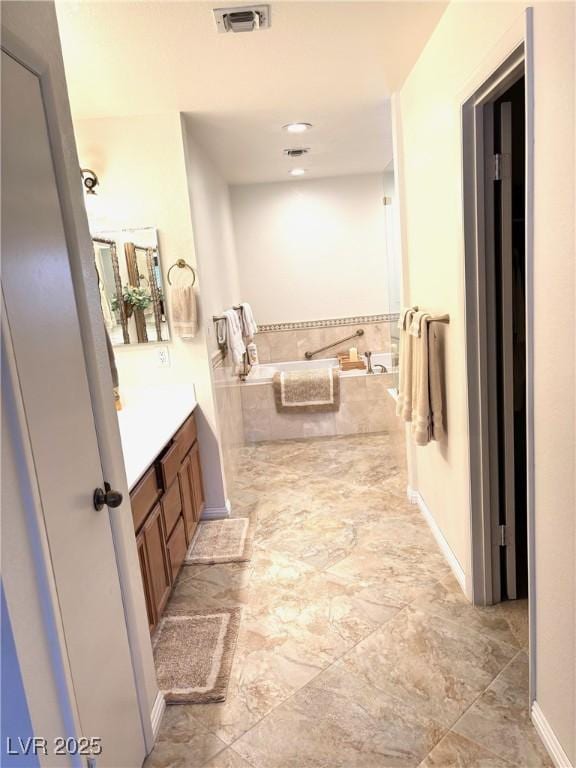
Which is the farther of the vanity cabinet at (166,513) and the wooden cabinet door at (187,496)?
the wooden cabinet door at (187,496)

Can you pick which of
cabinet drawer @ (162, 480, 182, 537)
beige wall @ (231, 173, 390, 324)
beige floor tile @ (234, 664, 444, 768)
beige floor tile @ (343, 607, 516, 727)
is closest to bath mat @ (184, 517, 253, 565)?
cabinet drawer @ (162, 480, 182, 537)

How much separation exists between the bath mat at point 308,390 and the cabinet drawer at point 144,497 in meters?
2.58

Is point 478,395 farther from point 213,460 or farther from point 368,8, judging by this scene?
point 213,460

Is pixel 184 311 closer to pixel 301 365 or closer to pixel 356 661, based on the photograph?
pixel 356 661

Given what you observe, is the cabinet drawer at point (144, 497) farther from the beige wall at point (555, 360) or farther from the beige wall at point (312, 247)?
the beige wall at point (312, 247)

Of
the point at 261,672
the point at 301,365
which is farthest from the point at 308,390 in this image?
the point at 261,672

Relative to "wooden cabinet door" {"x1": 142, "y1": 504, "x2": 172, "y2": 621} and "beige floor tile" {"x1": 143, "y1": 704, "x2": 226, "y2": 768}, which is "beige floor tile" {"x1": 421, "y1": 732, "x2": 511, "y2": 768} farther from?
"wooden cabinet door" {"x1": 142, "y1": 504, "x2": 172, "y2": 621}

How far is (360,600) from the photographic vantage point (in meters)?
2.42

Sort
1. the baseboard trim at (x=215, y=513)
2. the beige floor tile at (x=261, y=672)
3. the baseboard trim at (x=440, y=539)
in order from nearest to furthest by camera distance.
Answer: the beige floor tile at (x=261, y=672), the baseboard trim at (x=440, y=539), the baseboard trim at (x=215, y=513)

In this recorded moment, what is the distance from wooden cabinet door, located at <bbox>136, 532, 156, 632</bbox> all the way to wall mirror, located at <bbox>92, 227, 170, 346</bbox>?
1.46 meters

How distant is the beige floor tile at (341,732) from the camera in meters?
1.62

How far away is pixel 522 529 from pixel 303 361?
137 inches

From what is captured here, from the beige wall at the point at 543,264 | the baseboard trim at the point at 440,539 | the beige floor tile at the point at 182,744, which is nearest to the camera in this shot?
the beige wall at the point at 543,264

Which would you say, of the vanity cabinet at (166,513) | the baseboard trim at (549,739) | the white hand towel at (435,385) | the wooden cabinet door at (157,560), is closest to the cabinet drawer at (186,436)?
the vanity cabinet at (166,513)
